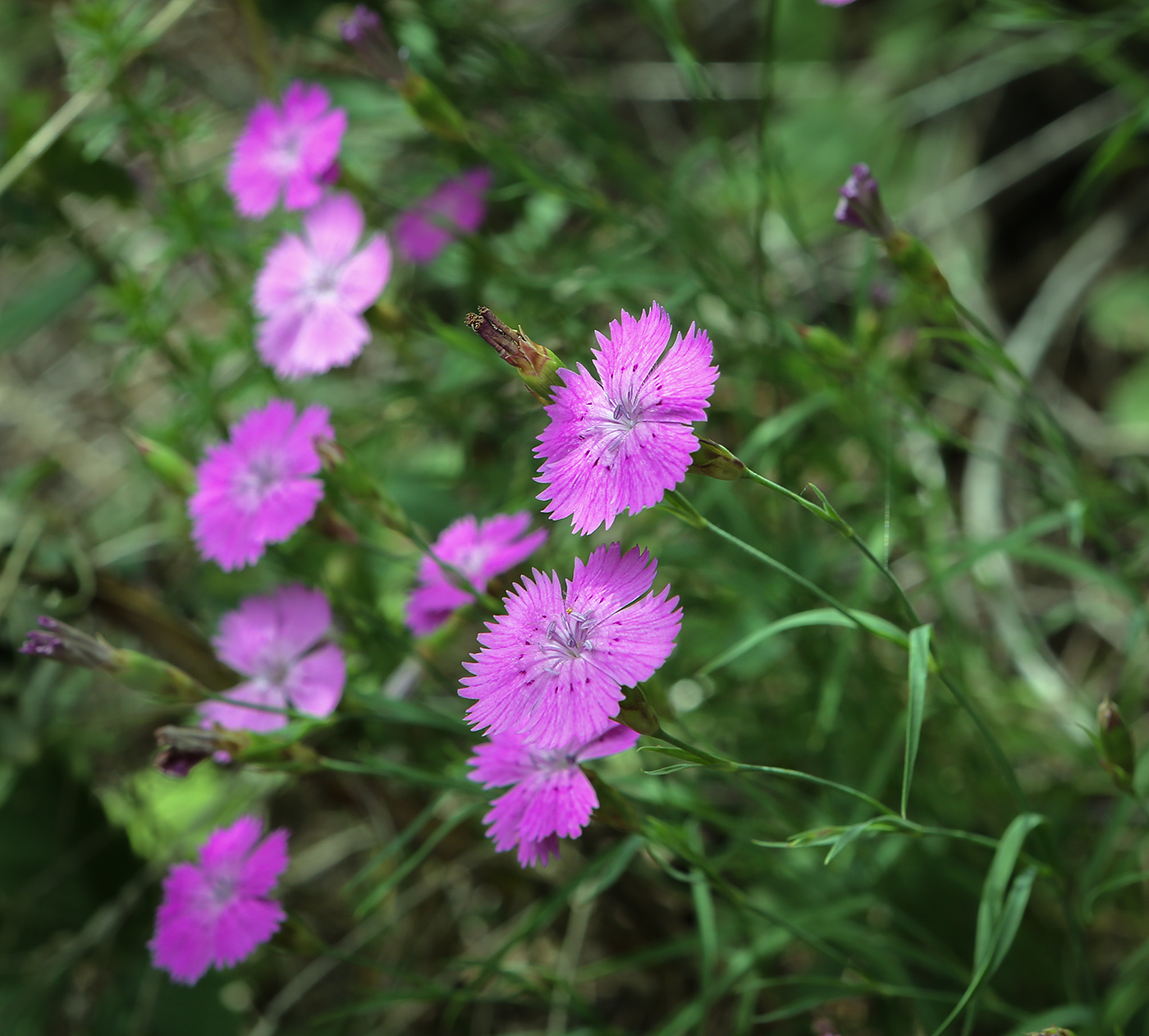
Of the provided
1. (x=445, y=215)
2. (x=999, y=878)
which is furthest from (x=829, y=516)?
(x=445, y=215)

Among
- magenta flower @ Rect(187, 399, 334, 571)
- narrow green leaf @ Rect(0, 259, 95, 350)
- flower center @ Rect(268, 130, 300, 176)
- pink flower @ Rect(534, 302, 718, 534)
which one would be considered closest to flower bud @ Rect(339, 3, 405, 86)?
flower center @ Rect(268, 130, 300, 176)

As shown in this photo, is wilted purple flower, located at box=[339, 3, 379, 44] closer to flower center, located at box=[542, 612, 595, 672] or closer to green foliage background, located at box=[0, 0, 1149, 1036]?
green foliage background, located at box=[0, 0, 1149, 1036]

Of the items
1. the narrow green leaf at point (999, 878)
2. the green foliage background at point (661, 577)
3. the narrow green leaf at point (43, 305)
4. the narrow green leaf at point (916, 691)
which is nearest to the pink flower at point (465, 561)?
the green foliage background at point (661, 577)

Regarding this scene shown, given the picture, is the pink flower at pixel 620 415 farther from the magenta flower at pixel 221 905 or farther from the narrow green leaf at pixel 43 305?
the narrow green leaf at pixel 43 305

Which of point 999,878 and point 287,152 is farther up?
point 287,152

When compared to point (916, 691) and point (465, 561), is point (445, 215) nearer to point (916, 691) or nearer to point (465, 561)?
point (465, 561)

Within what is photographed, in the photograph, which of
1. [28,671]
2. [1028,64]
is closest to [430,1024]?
[28,671]

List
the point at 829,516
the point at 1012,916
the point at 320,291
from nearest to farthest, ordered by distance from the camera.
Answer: the point at 829,516 < the point at 1012,916 < the point at 320,291
